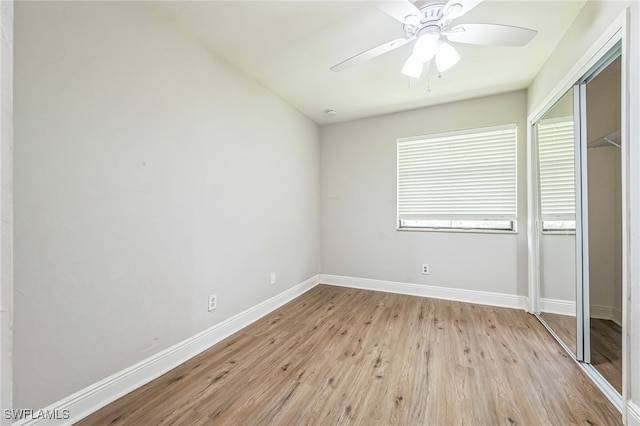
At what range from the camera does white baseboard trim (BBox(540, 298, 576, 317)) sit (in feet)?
6.34

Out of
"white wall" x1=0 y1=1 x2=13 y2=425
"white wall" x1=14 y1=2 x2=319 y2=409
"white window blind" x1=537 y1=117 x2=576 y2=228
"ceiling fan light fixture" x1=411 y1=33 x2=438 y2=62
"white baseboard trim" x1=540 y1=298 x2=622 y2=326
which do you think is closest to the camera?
"white wall" x1=0 y1=1 x2=13 y2=425

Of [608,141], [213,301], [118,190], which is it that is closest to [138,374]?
[213,301]

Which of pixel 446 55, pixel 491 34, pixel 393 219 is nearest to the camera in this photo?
pixel 491 34

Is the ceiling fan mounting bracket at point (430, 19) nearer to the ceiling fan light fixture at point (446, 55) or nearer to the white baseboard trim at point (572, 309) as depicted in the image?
the ceiling fan light fixture at point (446, 55)

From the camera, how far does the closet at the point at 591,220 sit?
1545mm

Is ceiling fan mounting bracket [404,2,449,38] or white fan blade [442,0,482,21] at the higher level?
ceiling fan mounting bracket [404,2,449,38]

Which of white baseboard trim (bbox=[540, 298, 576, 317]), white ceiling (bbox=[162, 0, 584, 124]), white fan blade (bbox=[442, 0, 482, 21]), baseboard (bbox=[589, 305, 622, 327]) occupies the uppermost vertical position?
white ceiling (bbox=[162, 0, 584, 124])

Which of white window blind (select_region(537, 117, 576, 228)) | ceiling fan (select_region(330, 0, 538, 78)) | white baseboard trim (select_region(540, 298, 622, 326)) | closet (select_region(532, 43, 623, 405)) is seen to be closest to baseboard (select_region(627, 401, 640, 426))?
closet (select_region(532, 43, 623, 405))

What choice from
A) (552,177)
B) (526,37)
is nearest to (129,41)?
(526,37)

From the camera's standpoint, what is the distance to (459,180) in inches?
120

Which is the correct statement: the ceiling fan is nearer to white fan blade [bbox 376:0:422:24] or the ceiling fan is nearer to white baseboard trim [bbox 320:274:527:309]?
white fan blade [bbox 376:0:422:24]

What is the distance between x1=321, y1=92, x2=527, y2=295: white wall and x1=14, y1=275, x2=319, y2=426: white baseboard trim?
5.68 feet

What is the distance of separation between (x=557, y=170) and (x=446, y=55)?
1486 mm

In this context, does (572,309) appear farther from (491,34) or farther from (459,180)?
(491,34)
